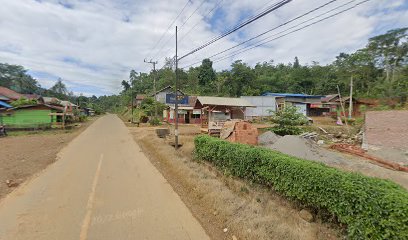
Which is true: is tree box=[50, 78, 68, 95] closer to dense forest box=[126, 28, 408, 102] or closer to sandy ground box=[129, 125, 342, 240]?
dense forest box=[126, 28, 408, 102]

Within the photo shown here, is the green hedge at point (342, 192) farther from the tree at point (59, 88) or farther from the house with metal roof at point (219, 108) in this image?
the tree at point (59, 88)

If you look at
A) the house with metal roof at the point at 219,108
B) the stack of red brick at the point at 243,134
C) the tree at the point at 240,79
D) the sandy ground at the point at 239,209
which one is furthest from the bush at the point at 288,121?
the tree at the point at 240,79

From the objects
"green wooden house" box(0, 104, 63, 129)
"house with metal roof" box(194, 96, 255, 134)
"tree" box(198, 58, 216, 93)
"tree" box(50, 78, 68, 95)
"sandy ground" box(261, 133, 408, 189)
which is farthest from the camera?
"tree" box(50, 78, 68, 95)

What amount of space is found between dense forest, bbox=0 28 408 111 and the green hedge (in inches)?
781

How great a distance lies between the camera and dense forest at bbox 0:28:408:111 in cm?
4310

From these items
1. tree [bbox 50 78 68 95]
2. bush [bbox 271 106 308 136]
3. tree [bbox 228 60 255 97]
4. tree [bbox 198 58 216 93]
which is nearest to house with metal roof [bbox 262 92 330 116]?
tree [bbox 228 60 255 97]

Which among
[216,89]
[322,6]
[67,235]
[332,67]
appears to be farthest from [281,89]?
[67,235]

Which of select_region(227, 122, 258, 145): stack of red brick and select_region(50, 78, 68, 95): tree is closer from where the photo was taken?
select_region(227, 122, 258, 145): stack of red brick

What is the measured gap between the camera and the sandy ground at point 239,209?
4.89m

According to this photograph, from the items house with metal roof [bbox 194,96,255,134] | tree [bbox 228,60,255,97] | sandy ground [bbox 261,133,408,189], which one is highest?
tree [bbox 228,60,255,97]

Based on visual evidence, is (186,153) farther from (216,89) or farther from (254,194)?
(216,89)

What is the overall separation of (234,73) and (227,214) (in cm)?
5722

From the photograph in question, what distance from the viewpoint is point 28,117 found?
29.5 meters

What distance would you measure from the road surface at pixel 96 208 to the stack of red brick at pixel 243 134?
904 cm
